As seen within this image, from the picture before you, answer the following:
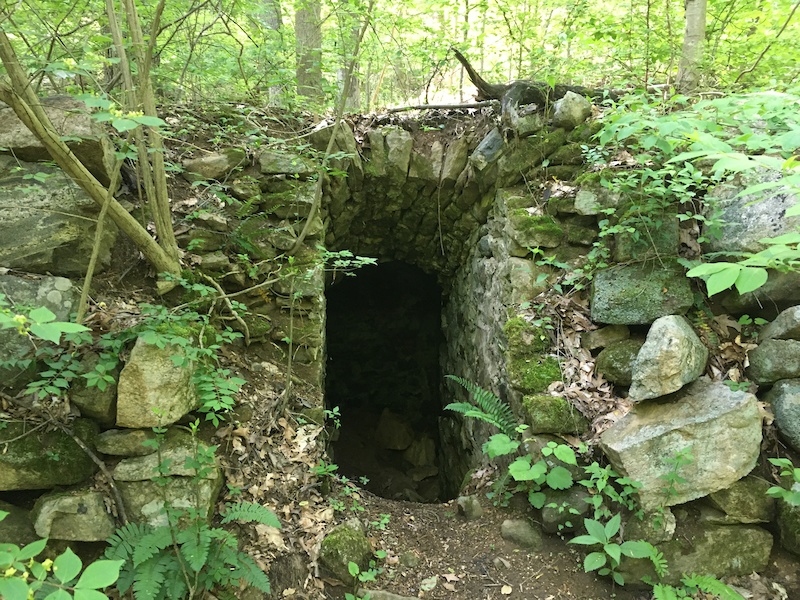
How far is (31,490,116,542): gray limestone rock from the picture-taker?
235cm

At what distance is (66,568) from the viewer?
1188 millimetres

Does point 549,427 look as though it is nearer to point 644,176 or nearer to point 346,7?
point 644,176

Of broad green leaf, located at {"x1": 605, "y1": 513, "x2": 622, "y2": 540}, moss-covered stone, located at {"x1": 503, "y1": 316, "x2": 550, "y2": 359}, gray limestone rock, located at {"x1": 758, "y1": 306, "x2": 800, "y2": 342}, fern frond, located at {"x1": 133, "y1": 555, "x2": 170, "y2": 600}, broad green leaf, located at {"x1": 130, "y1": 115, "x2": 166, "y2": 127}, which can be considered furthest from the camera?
moss-covered stone, located at {"x1": 503, "y1": 316, "x2": 550, "y2": 359}

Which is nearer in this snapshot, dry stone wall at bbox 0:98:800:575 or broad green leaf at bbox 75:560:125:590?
broad green leaf at bbox 75:560:125:590

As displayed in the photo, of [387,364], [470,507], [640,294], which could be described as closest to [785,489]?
[640,294]

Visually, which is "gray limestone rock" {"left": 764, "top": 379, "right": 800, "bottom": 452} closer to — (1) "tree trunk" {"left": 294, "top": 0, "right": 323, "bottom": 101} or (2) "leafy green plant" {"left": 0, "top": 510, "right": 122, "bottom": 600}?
(2) "leafy green plant" {"left": 0, "top": 510, "right": 122, "bottom": 600}

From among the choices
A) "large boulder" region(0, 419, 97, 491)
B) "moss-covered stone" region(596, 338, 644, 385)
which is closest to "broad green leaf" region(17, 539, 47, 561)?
"large boulder" region(0, 419, 97, 491)

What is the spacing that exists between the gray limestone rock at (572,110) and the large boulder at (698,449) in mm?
2806

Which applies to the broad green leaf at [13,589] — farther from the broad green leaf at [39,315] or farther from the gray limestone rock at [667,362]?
the gray limestone rock at [667,362]

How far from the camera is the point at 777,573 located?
2.76m

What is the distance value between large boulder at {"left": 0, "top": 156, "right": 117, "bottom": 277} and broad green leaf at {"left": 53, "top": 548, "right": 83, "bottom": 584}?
91.2 inches

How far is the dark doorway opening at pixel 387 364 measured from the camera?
8.21 m

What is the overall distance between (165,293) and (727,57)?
634 cm

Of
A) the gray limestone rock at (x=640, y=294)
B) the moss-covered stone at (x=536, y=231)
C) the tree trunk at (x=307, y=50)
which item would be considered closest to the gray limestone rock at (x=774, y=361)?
the gray limestone rock at (x=640, y=294)
